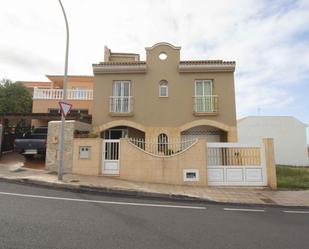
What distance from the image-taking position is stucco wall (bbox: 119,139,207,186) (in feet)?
35.3

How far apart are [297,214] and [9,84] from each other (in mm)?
28538

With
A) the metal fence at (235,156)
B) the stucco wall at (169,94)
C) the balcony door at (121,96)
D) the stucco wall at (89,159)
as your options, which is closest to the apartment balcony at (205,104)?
the stucco wall at (169,94)

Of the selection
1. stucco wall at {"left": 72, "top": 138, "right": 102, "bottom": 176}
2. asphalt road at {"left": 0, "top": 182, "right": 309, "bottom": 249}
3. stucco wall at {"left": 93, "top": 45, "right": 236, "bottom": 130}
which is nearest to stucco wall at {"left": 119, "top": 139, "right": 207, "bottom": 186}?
stucco wall at {"left": 72, "top": 138, "right": 102, "bottom": 176}

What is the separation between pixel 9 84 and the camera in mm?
26250

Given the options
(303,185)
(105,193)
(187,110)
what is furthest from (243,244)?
(187,110)

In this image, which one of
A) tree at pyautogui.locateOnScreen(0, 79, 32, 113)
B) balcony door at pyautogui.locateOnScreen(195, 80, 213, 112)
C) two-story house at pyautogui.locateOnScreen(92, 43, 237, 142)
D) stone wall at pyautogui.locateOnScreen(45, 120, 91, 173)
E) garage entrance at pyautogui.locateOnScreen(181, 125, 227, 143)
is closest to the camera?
stone wall at pyautogui.locateOnScreen(45, 120, 91, 173)

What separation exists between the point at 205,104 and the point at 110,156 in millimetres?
8035

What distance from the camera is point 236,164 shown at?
36.2 feet

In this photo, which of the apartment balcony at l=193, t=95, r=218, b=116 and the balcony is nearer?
the apartment balcony at l=193, t=95, r=218, b=116

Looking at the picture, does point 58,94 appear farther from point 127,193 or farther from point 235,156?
point 235,156

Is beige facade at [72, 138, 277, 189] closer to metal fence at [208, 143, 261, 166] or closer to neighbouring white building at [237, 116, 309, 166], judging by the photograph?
metal fence at [208, 143, 261, 166]

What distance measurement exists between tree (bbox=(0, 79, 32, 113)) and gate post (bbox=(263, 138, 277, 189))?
24339 millimetres

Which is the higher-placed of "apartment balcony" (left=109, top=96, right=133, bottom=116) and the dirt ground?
"apartment balcony" (left=109, top=96, right=133, bottom=116)

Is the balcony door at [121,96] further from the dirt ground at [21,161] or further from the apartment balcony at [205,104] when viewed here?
the dirt ground at [21,161]
